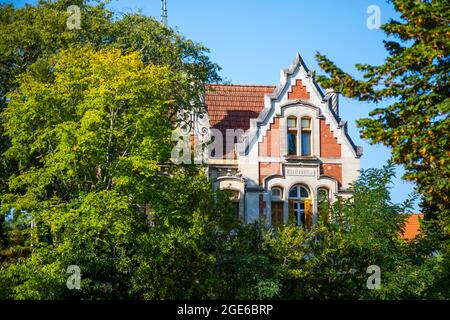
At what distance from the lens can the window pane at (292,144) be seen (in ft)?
125

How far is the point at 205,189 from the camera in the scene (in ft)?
98.0

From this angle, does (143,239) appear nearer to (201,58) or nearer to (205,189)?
(205,189)

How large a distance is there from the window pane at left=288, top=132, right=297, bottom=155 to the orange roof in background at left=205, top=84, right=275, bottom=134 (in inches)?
106

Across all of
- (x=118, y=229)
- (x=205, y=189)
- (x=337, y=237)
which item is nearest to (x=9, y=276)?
Answer: (x=118, y=229)

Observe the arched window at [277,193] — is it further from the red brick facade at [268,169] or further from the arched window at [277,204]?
the red brick facade at [268,169]

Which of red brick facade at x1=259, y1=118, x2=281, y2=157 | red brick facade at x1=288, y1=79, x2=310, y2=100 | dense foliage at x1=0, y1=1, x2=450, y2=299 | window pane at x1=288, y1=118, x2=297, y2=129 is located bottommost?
dense foliage at x1=0, y1=1, x2=450, y2=299

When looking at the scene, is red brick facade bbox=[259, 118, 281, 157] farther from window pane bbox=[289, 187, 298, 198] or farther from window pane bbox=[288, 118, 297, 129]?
window pane bbox=[289, 187, 298, 198]

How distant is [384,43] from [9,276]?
13.6m

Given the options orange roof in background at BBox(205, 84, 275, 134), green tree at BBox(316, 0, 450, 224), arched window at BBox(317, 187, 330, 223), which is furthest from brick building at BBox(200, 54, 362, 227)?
green tree at BBox(316, 0, 450, 224)

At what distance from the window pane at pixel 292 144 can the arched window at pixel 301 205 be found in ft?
4.76

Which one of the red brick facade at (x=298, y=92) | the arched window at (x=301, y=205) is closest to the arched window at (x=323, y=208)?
the arched window at (x=301, y=205)

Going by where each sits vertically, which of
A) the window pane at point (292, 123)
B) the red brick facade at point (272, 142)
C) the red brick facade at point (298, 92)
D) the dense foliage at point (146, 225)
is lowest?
the dense foliage at point (146, 225)

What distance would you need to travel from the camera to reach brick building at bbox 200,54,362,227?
123 feet

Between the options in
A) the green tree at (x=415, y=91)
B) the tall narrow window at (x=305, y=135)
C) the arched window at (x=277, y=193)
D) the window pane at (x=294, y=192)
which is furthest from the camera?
the tall narrow window at (x=305, y=135)
